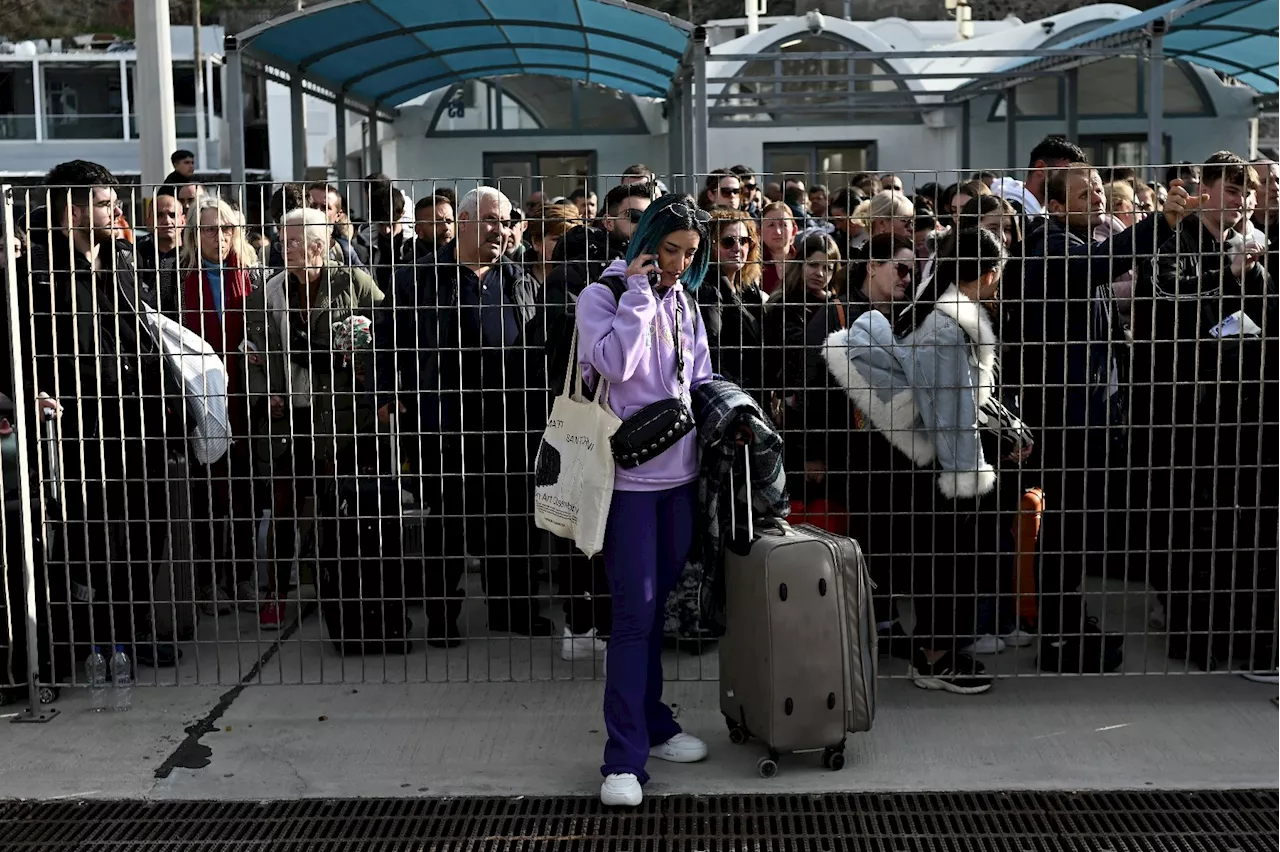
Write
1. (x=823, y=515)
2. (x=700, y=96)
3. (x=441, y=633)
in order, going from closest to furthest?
(x=823, y=515) < (x=441, y=633) < (x=700, y=96)

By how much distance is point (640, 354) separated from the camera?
4.09 m

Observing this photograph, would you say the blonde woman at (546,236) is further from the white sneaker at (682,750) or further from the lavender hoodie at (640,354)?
the white sneaker at (682,750)

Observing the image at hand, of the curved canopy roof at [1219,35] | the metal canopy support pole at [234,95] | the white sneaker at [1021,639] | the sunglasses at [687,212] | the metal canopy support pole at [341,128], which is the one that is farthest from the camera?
the metal canopy support pole at [341,128]

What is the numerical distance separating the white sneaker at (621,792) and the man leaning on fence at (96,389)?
6.05 ft

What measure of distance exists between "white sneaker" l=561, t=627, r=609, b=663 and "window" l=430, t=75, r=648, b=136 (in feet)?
49.2

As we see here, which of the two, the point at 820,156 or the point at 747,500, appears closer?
the point at 747,500

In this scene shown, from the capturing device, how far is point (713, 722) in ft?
16.2

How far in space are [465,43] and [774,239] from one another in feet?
25.9

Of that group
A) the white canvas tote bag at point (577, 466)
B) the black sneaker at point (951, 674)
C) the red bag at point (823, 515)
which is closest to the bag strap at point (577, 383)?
the white canvas tote bag at point (577, 466)

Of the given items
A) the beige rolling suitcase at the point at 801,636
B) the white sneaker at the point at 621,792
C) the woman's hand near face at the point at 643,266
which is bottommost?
the white sneaker at the point at 621,792

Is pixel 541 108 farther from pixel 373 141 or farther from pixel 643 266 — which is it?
pixel 643 266

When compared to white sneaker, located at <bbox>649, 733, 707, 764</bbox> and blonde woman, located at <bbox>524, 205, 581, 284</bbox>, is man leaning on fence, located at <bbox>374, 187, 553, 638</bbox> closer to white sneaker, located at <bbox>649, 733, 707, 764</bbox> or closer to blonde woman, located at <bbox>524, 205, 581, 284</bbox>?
blonde woman, located at <bbox>524, 205, 581, 284</bbox>

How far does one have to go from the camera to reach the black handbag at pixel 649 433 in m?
4.11

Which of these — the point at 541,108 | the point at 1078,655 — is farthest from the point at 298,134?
the point at 1078,655
